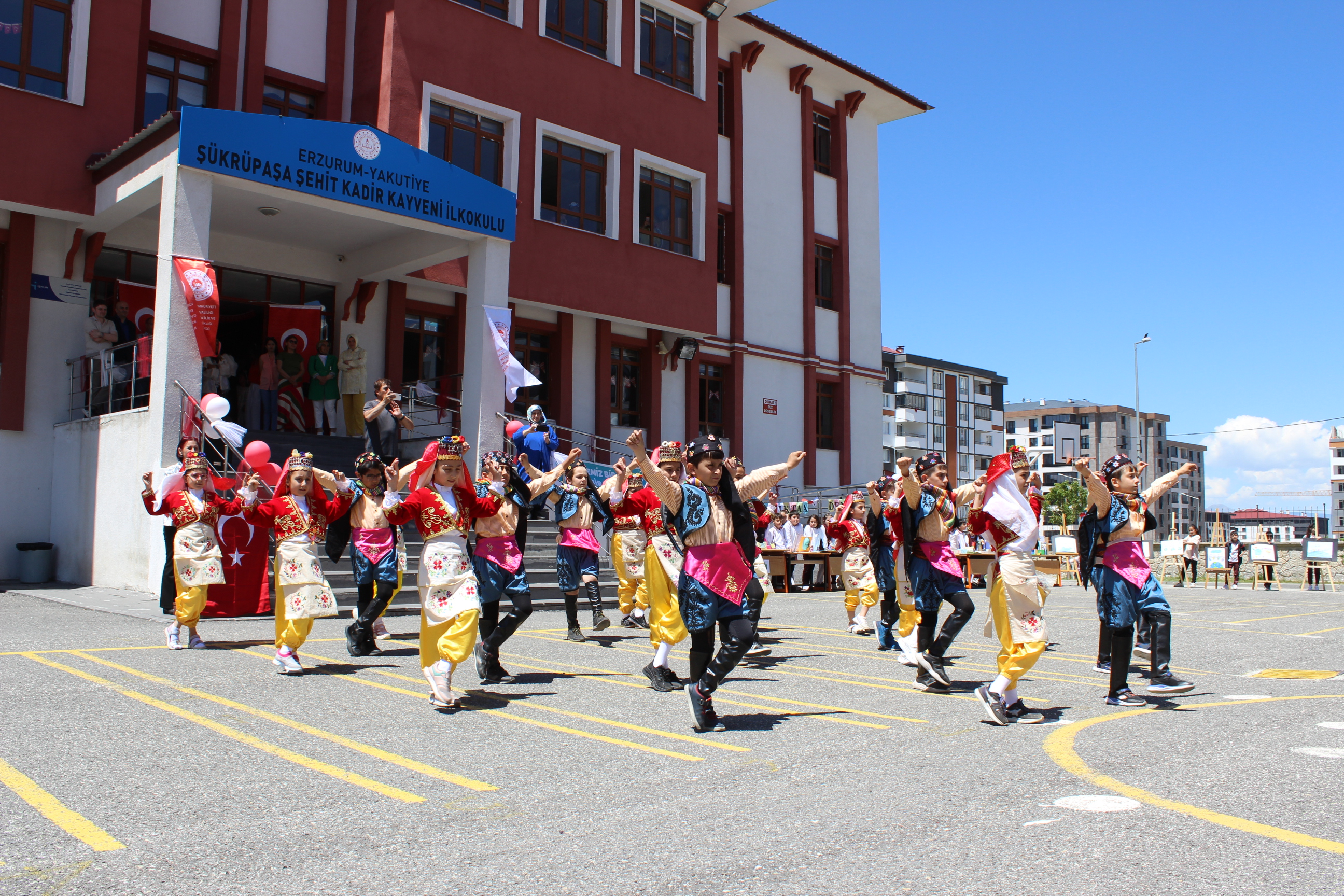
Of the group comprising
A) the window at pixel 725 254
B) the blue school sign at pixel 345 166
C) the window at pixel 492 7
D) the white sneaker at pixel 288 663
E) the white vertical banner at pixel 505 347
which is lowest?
the white sneaker at pixel 288 663

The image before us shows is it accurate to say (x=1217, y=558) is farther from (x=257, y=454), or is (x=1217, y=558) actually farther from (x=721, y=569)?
(x=721, y=569)

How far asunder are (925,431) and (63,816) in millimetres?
98551

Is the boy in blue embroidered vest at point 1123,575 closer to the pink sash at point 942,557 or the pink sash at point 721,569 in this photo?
the pink sash at point 942,557

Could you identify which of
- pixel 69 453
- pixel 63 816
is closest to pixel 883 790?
pixel 63 816

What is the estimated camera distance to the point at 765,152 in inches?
1045

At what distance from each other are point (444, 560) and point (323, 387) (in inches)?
479

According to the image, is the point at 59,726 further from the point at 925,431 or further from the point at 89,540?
the point at 925,431

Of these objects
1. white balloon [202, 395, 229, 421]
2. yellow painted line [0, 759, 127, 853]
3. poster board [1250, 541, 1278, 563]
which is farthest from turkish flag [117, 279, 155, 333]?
poster board [1250, 541, 1278, 563]

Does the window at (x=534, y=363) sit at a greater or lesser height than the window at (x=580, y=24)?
lesser

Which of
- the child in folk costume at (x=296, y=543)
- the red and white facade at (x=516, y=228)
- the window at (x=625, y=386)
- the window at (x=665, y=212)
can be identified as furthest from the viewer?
the window at (x=625, y=386)

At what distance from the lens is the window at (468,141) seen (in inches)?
742

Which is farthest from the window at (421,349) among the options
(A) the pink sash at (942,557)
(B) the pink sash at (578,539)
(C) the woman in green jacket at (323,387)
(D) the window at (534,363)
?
(A) the pink sash at (942,557)

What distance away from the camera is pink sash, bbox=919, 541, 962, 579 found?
846 cm

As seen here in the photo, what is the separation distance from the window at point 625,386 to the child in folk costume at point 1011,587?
1628cm
